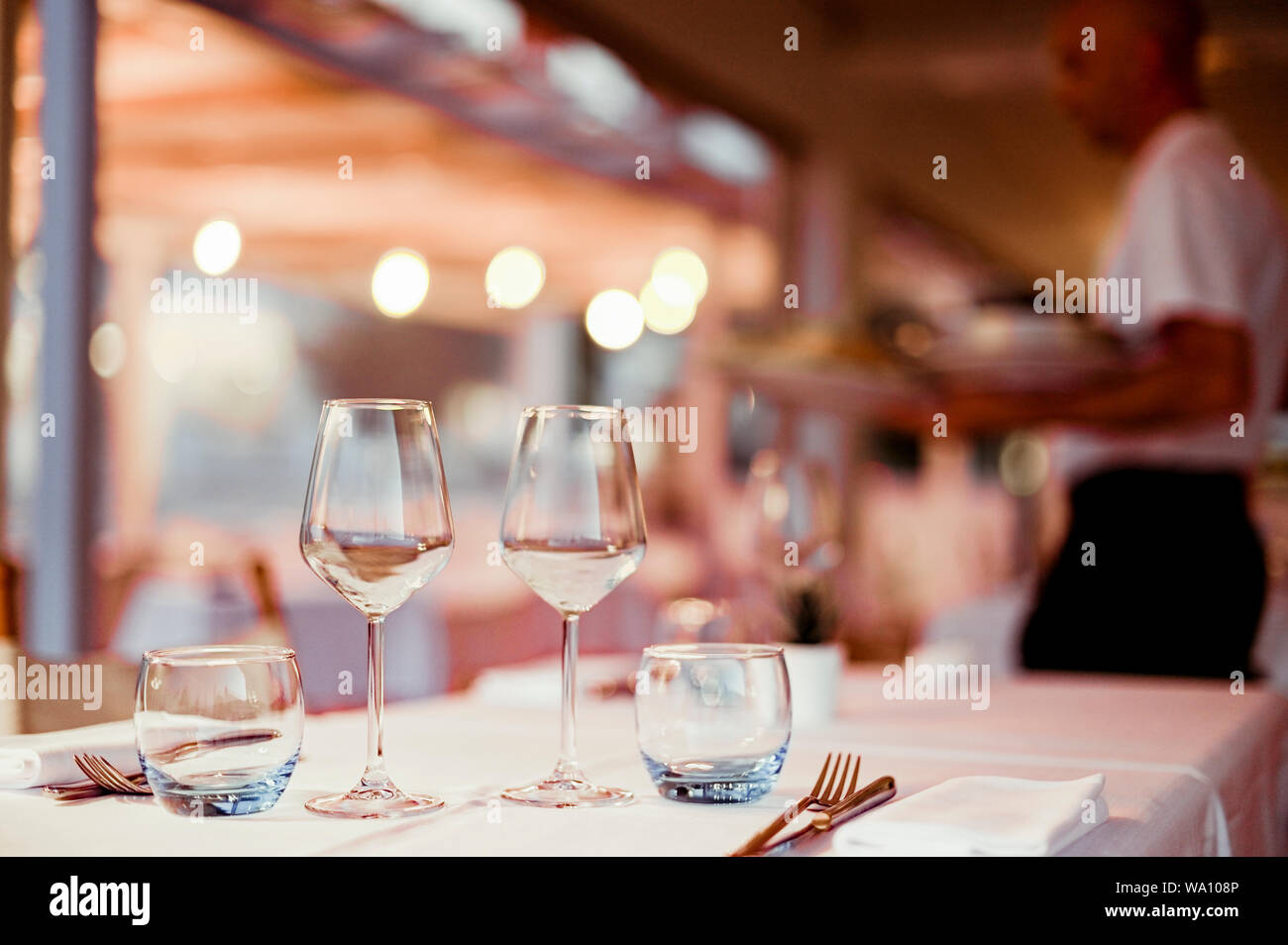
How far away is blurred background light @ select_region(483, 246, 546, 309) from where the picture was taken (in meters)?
7.00

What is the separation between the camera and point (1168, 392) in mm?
1886

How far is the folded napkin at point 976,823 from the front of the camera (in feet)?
2.19

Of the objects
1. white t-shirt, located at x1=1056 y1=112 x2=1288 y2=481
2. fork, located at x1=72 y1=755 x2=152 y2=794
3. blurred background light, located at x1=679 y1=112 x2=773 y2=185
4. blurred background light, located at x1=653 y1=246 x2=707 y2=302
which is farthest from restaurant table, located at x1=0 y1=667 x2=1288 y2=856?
blurred background light, located at x1=653 y1=246 x2=707 y2=302

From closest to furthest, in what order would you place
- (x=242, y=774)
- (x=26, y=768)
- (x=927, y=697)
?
(x=242, y=774) < (x=26, y=768) < (x=927, y=697)

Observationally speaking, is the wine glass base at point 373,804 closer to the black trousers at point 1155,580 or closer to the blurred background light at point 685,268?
the black trousers at point 1155,580

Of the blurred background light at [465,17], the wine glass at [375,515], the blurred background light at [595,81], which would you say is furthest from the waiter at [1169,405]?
the blurred background light at [595,81]

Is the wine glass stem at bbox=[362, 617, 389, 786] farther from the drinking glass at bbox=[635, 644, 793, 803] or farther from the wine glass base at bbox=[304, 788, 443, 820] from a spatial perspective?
the drinking glass at bbox=[635, 644, 793, 803]

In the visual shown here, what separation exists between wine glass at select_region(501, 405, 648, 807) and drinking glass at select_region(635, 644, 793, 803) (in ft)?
0.16

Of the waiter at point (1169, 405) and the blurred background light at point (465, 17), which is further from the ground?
the blurred background light at point (465, 17)

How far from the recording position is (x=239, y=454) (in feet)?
20.5

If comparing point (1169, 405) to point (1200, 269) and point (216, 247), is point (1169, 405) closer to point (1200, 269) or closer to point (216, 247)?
point (1200, 269)
